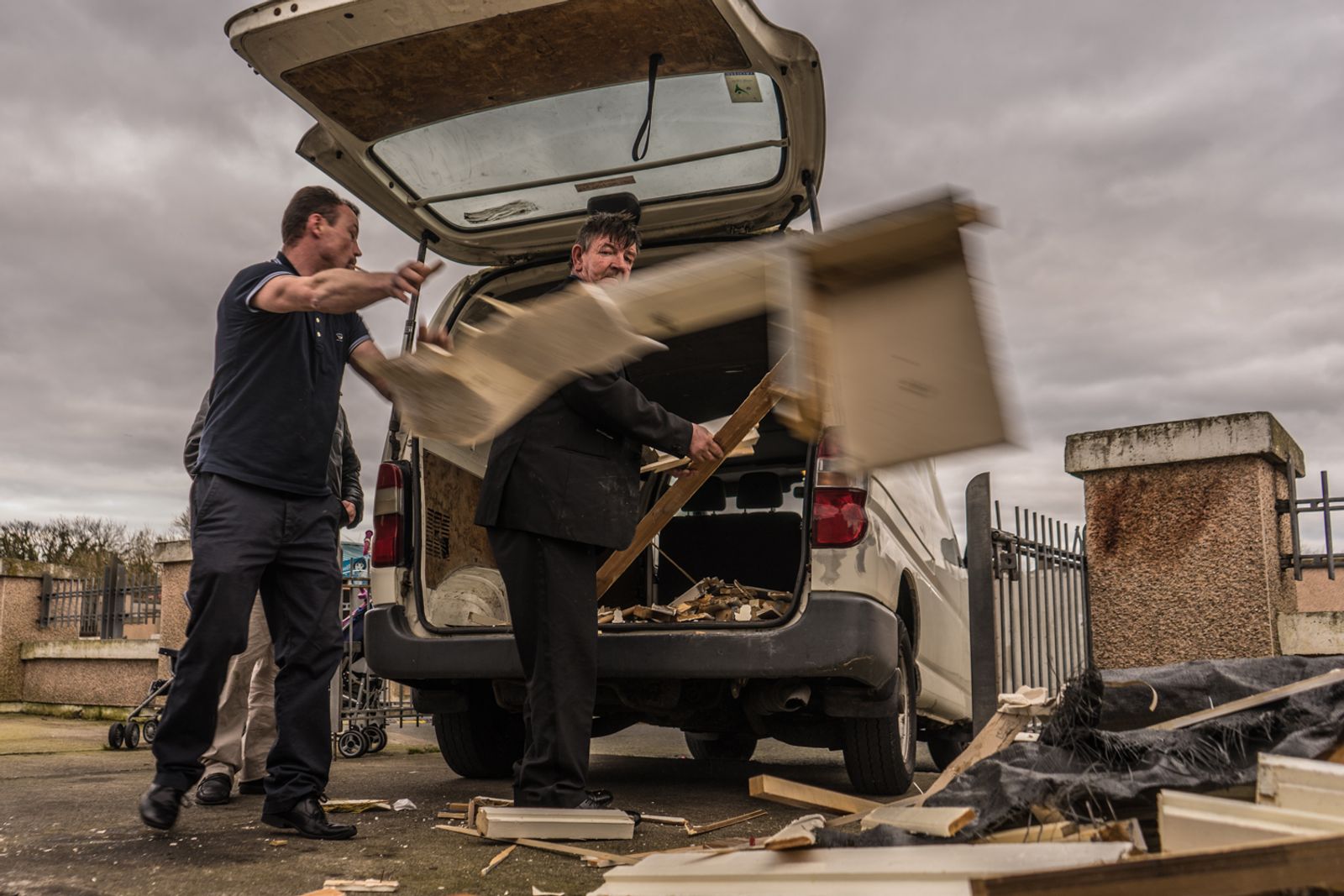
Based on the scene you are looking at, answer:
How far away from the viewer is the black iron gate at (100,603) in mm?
13578

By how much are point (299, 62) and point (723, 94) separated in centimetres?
138

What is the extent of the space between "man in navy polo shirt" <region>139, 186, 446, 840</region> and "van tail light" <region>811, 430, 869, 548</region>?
4.87 feet

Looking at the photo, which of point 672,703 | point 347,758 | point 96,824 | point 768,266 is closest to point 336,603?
point 96,824

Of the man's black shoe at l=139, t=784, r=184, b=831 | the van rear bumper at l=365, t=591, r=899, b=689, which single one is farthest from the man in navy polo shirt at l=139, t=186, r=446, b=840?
the van rear bumper at l=365, t=591, r=899, b=689

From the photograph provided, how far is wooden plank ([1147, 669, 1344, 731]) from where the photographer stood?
2.59m

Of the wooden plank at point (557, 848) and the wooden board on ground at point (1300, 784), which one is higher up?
the wooden board on ground at point (1300, 784)

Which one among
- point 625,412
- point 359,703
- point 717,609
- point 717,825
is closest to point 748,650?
point 717,825

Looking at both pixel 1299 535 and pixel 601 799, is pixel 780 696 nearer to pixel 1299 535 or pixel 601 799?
pixel 601 799

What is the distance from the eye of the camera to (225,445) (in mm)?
3139

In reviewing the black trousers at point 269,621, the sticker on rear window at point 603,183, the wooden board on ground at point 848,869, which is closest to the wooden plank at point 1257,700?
the wooden board on ground at point 848,869

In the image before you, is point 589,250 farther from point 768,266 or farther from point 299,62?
point 768,266

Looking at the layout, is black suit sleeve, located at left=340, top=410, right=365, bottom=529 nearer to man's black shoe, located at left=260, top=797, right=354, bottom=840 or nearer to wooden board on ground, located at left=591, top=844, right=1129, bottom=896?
man's black shoe, located at left=260, top=797, right=354, bottom=840

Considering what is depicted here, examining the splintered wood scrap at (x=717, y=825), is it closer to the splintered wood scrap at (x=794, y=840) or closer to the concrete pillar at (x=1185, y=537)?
the splintered wood scrap at (x=794, y=840)

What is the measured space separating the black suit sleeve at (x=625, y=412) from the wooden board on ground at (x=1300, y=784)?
173 cm
